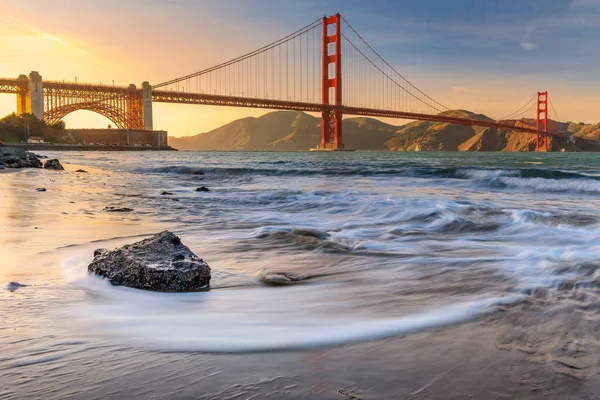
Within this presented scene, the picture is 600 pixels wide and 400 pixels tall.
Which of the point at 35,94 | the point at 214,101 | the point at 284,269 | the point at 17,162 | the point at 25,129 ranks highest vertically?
the point at 35,94

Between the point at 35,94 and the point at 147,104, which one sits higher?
the point at 35,94

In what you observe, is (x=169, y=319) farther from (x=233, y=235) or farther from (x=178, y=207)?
(x=178, y=207)

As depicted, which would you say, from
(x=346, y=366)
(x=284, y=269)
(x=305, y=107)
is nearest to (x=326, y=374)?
(x=346, y=366)

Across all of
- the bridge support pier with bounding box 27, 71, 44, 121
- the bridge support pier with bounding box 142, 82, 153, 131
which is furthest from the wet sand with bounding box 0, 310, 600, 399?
the bridge support pier with bounding box 27, 71, 44, 121

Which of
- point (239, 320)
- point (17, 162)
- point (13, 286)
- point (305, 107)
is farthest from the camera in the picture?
point (305, 107)

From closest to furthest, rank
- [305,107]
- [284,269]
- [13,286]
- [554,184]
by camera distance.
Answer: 1. [13,286]
2. [284,269]
3. [554,184]
4. [305,107]

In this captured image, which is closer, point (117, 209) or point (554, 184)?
point (117, 209)

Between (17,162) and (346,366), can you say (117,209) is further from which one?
(17,162)
